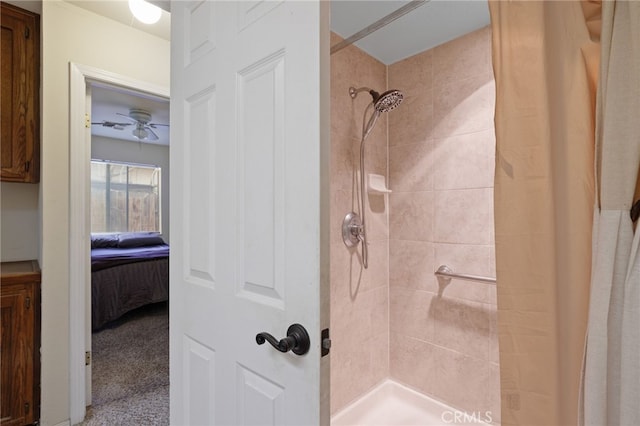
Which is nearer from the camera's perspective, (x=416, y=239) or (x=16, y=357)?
(x=16, y=357)

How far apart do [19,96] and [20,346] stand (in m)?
1.29

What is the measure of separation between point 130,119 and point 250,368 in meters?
4.41

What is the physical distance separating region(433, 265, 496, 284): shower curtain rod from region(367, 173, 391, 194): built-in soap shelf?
0.55 meters

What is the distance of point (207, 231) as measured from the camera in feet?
3.18

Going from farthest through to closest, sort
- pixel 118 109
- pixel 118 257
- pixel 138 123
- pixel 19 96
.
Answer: pixel 138 123
pixel 118 109
pixel 118 257
pixel 19 96

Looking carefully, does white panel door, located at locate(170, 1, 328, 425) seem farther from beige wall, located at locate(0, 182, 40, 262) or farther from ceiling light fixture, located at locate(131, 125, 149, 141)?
ceiling light fixture, located at locate(131, 125, 149, 141)

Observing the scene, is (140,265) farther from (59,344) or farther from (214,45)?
(214,45)

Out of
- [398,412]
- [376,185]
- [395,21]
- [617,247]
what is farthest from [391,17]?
[398,412]

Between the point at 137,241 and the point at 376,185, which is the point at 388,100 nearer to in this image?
the point at 376,185

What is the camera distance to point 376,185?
1.88 meters

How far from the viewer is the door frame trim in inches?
65.1

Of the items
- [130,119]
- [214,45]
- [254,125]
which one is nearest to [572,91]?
[254,125]

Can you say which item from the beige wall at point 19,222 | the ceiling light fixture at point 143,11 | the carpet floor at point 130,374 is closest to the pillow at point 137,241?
the carpet floor at point 130,374

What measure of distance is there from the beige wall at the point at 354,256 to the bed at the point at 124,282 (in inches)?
106
